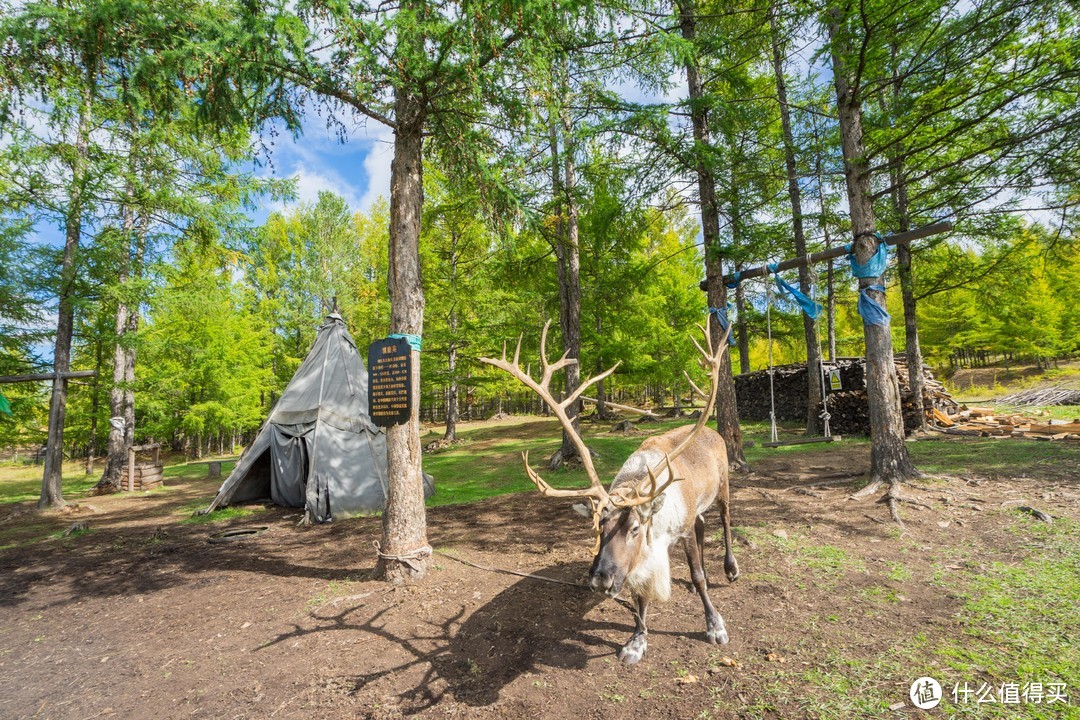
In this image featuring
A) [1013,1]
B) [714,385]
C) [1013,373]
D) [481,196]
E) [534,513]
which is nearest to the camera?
[714,385]

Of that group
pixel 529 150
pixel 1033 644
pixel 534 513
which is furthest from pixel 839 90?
pixel 534 513

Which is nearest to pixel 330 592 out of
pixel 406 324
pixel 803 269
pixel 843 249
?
pixel 406 324

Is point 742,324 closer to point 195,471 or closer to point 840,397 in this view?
point 840,397

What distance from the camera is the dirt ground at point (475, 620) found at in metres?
2.98

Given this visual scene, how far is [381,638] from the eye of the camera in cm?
376

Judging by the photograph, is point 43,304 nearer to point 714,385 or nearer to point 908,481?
point 714,385

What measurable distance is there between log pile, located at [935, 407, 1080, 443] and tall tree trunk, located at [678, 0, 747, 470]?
7.68m

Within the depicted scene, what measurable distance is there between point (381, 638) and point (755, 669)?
285 centimetres

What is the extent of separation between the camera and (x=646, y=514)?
2939mm

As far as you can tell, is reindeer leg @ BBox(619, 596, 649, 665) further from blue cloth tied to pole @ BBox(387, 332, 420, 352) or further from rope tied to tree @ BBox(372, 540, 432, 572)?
blue cloth tied to pole @ BBox(387, 332, 420, 352)

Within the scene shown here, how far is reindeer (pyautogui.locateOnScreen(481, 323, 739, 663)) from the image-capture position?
2.79 m

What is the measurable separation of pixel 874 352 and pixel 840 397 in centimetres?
871

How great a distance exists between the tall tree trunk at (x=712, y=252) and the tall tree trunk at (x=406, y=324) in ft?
17.9

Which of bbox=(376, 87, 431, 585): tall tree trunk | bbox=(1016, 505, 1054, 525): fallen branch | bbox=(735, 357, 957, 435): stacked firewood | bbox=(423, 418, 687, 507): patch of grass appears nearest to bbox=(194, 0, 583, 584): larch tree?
bbox=(376, 87, 431, 585): tall tree trunk
